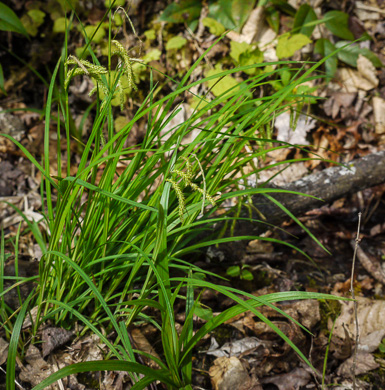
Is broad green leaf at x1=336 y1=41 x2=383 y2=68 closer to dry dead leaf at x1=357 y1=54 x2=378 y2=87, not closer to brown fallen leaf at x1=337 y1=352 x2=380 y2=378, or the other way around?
dry dead leaf at x1=357 y1=54 x2=378 y2=87

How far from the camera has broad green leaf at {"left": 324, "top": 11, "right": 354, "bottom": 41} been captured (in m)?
2.56

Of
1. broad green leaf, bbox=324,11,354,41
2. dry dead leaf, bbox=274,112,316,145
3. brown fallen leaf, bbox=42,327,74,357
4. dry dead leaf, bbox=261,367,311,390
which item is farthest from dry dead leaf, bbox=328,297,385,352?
broad green leaf, bbox=324,11,354,41

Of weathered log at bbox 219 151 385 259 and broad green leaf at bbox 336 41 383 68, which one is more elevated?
broad green leaf at bbox 336 41 383 68

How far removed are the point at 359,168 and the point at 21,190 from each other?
2.13 m

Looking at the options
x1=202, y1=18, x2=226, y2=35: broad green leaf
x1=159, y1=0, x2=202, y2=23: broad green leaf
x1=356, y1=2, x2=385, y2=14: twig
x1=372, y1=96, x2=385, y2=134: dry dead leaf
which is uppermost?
x1=356, y1=2, x2=385, y2=14: twig

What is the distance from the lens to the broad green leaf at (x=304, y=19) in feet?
8.17

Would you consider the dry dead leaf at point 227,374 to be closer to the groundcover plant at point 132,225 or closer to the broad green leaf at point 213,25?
the groundcover plant at point 132,225

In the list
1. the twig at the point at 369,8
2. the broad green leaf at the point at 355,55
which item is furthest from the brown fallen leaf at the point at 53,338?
the twig at the point at 369,8

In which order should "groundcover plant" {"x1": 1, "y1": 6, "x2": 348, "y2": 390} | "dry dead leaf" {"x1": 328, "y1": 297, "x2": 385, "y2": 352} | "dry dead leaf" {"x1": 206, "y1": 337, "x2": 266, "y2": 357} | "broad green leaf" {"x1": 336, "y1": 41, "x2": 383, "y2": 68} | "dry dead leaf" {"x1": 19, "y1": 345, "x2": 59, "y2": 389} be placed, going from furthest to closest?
"broad green leaf" {"x1": 336, "y1": 41, "x2": 383, "y2": 68}, "dry dead leaf" {"x1": 328, "y1": 297, "x2": 385, "y2": 352}, "dry dead leaf" {"x1": 206, "y1": 337, "x2": 266, "y2": 357}, "dry dead leaf" {"x1": 19, "y1": 345, "x2": 59, "y2": 389}, "groundcover plant" {"x1": 1, "y1": 6, "x2": 348, "y2": 390}

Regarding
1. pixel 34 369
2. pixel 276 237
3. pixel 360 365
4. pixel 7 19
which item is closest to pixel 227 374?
pixel 360 365

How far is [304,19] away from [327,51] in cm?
Answer: 29

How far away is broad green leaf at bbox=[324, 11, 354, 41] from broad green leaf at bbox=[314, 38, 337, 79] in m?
0.11

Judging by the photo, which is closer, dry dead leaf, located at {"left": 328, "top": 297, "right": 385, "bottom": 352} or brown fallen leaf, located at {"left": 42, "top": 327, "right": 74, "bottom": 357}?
brown fallen leaf, located at {"left": 42, "top": 327, "right": 74, "bottom": 357}

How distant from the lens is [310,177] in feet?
6.36
